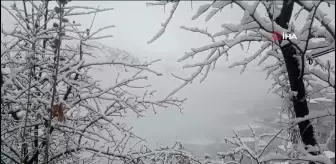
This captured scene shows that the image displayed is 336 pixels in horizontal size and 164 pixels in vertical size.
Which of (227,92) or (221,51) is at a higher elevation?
(221,51)

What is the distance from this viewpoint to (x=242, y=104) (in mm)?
70375

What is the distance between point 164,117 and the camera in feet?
174

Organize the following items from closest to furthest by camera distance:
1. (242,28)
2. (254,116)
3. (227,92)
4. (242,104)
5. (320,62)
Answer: (242,28) → (320,62) → (254,116) → (242,104) → (227,92)

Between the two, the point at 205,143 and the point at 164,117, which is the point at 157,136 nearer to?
the point at 205,143

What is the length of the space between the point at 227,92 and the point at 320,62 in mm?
84712

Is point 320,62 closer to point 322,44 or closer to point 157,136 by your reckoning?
point 322,44

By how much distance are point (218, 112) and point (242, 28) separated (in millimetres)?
60882

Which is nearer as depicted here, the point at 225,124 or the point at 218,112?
the point at 225,124

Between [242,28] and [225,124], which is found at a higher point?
[242,28]

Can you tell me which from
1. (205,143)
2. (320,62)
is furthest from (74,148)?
(205,143)

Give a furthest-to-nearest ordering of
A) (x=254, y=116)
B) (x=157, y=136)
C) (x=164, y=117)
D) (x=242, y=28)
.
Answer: (x=254, y=116) < (x=164, y=117) < (x=157, y=136) < (x=242, y=28)

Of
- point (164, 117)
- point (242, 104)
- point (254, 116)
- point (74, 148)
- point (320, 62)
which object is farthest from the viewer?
point (242, 104)

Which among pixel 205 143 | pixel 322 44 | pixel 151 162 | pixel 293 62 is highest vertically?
pixel 322 44

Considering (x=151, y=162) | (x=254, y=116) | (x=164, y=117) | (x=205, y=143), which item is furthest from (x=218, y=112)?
(x=151, y=162)
